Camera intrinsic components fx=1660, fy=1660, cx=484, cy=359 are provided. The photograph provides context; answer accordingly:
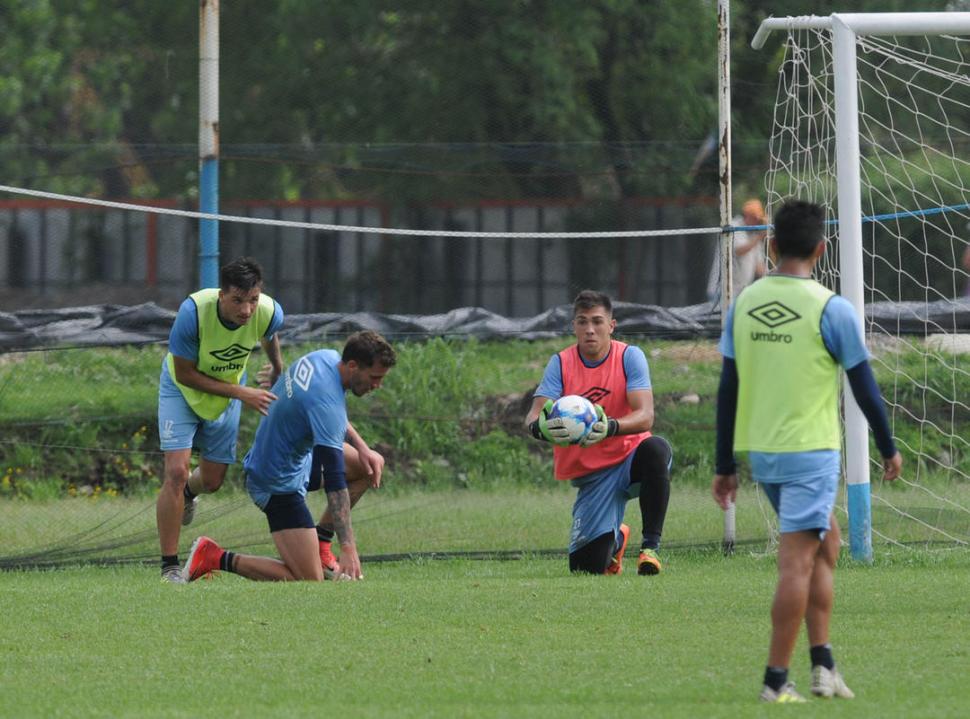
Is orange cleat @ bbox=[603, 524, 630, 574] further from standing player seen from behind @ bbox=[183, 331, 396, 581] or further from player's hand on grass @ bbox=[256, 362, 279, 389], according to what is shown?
player's hand on grass @ bbox=[256, 362, 279, 389]

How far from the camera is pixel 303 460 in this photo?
9117 mm

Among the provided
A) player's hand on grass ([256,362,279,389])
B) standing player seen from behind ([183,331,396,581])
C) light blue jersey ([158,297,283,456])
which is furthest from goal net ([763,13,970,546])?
light blue jersey ([158,297,283,456])

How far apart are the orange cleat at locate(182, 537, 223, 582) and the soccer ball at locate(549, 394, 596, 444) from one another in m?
2.00

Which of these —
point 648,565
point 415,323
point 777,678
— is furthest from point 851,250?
point 777,678

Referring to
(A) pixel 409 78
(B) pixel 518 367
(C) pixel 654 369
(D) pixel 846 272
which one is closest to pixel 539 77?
(A) pixel 409 78

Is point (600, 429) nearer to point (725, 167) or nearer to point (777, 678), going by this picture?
point (725, 167)

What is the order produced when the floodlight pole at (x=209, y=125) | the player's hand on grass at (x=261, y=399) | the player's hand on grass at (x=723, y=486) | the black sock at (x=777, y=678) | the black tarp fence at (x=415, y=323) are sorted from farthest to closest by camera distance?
the floodlight pole at (x=209, y=125), the black tarp fence at (x=415, y=323), the player's hand on grass at (x=261, y=399), the player's hand on grass at (x=723, y=486), the black sock at (x=777, y=678)

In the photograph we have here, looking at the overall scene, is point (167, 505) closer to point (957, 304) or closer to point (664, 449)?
point (664, 449)

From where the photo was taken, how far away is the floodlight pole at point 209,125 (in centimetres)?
1114

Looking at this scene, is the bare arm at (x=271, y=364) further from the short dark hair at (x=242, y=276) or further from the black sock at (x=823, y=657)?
the black sock at (x=823, y=657)

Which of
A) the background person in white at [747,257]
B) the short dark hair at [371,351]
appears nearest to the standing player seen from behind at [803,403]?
the short dark hair at [371,351]

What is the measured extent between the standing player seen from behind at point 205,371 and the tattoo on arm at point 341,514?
718 mm

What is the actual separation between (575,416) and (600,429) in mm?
173

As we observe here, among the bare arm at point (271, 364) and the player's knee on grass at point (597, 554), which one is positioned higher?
the bare arm at point (271, 364)
